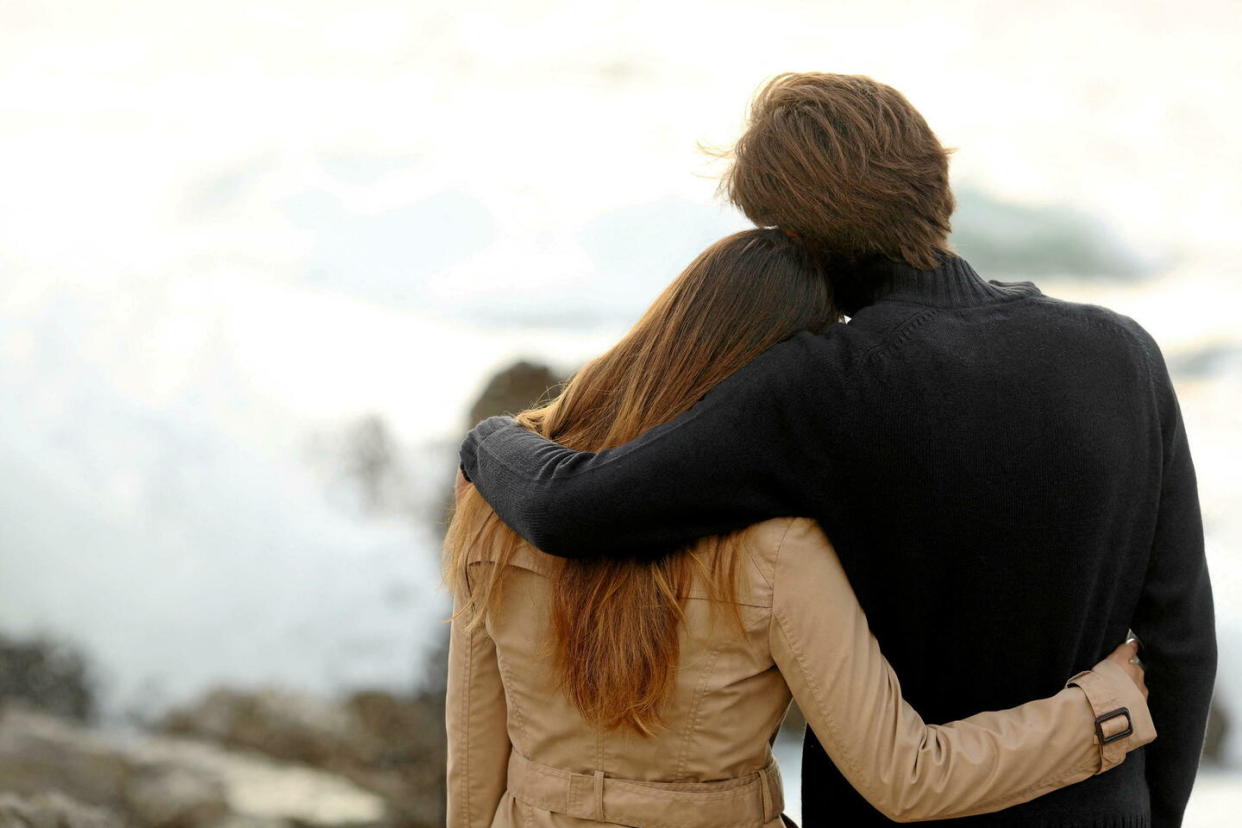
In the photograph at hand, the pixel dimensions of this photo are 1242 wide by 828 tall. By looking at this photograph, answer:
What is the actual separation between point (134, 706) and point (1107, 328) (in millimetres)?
2630

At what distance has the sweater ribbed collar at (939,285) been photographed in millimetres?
1231

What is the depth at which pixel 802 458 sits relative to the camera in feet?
3.72

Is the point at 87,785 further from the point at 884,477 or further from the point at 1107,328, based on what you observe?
the point at 1107,328

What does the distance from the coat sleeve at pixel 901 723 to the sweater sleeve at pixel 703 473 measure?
72mm

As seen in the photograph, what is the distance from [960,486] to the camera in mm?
1185

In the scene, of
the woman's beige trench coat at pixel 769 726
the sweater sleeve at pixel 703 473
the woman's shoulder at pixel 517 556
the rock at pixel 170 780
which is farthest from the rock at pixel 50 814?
the sweater sleeve at pixel 703 473

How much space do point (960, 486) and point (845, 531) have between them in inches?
5.3

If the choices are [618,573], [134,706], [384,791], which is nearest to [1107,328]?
[618,573]

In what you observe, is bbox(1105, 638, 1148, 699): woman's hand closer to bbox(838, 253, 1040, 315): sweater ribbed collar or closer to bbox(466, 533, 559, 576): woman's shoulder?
bbox(838, 253, 1040, 315): sweater ribbed collar

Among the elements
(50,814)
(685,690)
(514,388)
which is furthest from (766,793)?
(50,814)

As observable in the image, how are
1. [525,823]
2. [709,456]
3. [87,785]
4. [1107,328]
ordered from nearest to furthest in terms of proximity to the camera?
[709,456] < [1107,328] < [525,823] < [87,785]

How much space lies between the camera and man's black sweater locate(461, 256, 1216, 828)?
1.13m

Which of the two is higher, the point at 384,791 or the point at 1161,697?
the point at 1161,697

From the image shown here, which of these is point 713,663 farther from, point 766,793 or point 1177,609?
point 1177,609
